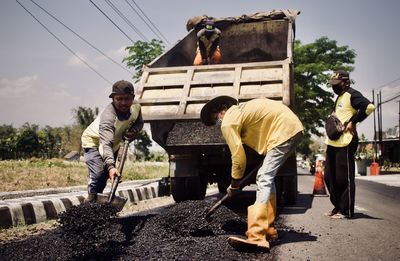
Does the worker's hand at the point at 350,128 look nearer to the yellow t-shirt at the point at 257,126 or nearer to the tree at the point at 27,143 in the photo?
the yellow t-shirt at the point at 257,126

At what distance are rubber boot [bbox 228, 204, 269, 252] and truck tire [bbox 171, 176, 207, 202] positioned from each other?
256cm

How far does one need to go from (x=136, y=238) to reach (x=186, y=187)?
2.31m

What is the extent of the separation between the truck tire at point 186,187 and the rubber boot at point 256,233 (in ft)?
8.41

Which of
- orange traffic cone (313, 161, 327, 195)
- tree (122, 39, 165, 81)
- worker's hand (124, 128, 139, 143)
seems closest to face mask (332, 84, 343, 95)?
worker's hand (124, 128, 139, 143)

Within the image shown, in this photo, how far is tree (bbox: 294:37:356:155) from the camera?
102 ft

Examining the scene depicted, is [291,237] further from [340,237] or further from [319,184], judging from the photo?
[319,184]

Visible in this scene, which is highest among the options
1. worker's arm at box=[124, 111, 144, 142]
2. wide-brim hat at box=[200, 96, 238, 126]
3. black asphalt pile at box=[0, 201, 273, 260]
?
wide-brim hat at box=[200, 96, 238, 126]

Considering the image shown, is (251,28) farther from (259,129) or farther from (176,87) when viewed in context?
(259,129)

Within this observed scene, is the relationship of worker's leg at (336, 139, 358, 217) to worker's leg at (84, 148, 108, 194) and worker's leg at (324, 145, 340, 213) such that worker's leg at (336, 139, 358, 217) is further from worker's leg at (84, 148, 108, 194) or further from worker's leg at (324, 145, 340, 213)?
worker's leg at (84, 148, 108, 194)

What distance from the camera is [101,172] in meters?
4.21

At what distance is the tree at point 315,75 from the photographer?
102ft

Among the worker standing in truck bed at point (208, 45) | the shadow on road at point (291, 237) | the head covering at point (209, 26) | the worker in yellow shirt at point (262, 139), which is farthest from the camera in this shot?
the head covering at point (209, 26)

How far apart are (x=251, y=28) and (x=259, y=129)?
5.65 metres

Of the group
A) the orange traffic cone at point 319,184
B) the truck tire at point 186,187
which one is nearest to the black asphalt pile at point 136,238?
the truck tire at point 186,187
